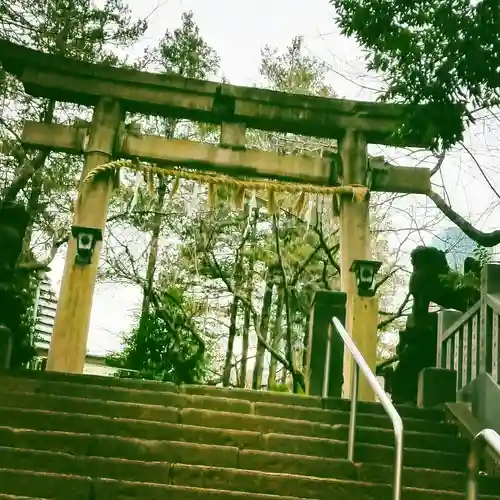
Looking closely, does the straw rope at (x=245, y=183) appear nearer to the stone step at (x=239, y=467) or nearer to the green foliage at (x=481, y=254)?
the green foliage at (x=481, y=254)

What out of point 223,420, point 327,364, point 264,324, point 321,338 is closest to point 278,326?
point 264,324

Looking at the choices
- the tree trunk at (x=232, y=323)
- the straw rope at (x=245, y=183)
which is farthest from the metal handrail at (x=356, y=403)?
the tree trunk at (x=232, y=323)

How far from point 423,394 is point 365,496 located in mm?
2754

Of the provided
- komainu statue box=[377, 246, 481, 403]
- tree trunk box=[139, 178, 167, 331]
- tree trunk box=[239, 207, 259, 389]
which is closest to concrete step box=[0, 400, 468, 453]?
komainu statue box=[377, 246, 481, 403]

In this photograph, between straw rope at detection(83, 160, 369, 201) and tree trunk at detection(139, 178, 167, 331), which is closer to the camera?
straw rope at detection(83, 160, 369, 201)

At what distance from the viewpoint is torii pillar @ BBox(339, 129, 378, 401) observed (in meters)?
9.75

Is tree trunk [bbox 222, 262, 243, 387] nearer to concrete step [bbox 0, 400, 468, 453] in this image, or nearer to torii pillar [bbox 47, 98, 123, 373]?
torii pillar [bbox 47, 98, 123, 373]

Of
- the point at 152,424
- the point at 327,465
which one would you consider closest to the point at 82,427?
the point at 152,424

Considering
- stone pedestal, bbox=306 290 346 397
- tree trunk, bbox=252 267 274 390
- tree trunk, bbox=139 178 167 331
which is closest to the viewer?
stone pedestal, bbox=306 290 346 397

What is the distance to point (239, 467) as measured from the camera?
550cm

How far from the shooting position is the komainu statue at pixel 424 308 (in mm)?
8398

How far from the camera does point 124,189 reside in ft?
59.1

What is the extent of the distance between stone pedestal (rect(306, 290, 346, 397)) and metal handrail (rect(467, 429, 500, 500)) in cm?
492

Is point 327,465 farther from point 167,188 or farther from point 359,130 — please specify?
point 167,188
